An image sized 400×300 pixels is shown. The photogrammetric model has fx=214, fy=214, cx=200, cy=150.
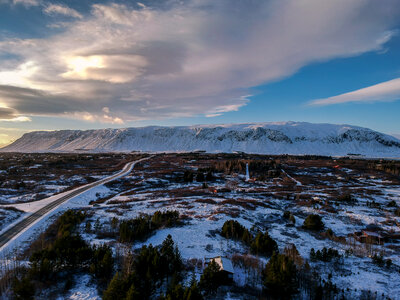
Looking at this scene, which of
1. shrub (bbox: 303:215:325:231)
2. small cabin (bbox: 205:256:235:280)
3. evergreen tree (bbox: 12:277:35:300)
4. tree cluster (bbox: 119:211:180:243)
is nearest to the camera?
evergreen tree (bbox: 12:277:35:300)

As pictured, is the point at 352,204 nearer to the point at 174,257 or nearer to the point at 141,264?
the point at 174,257

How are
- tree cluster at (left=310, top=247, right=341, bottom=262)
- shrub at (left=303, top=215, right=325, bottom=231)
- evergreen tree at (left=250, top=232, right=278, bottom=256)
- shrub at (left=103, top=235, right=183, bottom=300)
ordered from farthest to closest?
shrub at (left=303, top=215, right=325, bottom=231) < evergreen tree at (left=250, top=232, right=278, bottom=256) < tree cluster at (left=310, top=247, right=341, bottom=262) < shrub at (left=103, top=235, right=183, bottom=300)

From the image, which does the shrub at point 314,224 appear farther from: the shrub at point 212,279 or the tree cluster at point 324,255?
the shrub at point 212,279

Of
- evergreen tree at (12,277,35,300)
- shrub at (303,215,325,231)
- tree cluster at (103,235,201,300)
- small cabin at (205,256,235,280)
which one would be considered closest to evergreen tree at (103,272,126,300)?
tree cluster at (103,235,201,300)

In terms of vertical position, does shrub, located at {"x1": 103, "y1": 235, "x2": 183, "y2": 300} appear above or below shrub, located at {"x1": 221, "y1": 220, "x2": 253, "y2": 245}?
above

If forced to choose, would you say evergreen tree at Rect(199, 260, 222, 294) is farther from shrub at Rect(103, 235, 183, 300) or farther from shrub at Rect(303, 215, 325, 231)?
shrub at Rect(303, 215, 325, 231)

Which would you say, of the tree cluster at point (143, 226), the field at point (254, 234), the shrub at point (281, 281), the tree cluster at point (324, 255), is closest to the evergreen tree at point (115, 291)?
the field at point (254, 234)

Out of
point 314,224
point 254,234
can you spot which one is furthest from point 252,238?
point 314,224

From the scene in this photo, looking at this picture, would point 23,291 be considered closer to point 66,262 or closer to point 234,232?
point 66,262
